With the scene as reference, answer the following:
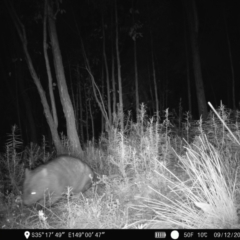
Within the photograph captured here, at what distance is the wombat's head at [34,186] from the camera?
3.70 metres

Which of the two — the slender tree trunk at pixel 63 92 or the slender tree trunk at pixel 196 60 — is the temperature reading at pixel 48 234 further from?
the slender tree trunk at pixel 196 60

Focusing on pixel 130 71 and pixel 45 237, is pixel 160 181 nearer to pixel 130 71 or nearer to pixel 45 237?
pixel 45 237

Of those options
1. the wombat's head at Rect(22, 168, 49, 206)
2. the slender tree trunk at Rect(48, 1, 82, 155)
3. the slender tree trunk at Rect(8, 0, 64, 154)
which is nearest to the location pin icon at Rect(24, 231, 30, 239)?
the wombat's head at Rect(22, 168, 49, 206)

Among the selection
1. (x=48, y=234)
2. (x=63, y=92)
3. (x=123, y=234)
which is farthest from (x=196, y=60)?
(x=48, y=234)

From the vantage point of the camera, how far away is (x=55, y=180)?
397 centimetres

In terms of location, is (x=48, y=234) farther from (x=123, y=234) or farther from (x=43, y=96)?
(x=43, y=96)

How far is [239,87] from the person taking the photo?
23.1 metres

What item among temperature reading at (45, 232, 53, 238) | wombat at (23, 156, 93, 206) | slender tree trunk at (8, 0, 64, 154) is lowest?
temperature reading at (45, 232, 53, 238)

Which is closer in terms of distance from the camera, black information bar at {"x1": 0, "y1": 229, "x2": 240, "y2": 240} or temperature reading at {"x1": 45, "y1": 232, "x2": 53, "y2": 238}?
black information bar at {"x1": 0, "y1": 229, "x2": 240, "y2": 240}

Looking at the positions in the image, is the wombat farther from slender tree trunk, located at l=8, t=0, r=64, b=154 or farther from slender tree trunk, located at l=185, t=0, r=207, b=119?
slender tree trunk, located at l=185, t=0, r=207, b=119

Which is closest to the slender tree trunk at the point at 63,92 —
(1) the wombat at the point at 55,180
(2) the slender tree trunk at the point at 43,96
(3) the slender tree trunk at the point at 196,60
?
(2) the slender tree trunk at the point at 43,96

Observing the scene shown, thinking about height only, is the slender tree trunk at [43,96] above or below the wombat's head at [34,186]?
above

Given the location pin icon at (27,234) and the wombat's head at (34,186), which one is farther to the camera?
the wombat's head at (34,186)

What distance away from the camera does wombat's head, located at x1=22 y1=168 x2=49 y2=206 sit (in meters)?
3.70
